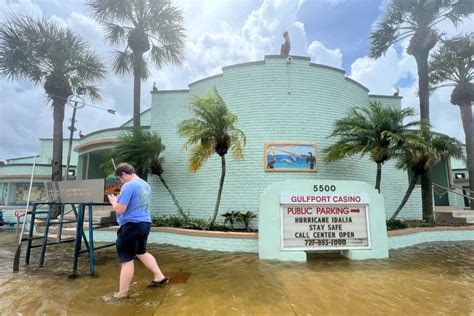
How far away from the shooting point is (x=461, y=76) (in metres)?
13.0

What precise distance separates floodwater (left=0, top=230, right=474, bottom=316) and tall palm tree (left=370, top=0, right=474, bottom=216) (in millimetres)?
6693

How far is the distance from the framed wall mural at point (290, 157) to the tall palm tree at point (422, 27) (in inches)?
175

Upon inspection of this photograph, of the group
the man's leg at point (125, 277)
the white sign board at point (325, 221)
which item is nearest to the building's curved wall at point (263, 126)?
the white sign board at point (325, 221)

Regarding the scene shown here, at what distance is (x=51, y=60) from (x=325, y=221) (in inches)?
547

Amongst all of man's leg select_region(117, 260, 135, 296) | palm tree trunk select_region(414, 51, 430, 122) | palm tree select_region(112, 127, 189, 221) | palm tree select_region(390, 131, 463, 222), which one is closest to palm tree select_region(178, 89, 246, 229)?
palm tree select_region(112, 127, 189, 221)

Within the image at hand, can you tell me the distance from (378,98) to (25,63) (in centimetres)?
1611

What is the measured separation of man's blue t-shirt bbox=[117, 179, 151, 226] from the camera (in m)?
3.58

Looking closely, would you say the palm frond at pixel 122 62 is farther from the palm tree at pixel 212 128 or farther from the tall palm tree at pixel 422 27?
the tall palm tree at pixel 422 27

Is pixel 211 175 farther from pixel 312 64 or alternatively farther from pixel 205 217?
pixel 312 64

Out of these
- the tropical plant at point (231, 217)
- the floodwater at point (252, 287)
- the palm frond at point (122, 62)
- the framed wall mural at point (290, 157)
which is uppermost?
the palm frond at point (122, 62)

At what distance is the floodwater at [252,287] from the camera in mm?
3158

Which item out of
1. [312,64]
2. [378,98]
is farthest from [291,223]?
[378,98]

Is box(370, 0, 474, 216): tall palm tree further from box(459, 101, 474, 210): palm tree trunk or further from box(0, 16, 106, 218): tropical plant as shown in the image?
box(0, 16, 106, 218): tropical plant

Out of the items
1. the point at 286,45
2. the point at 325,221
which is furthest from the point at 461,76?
the point at 325,221
